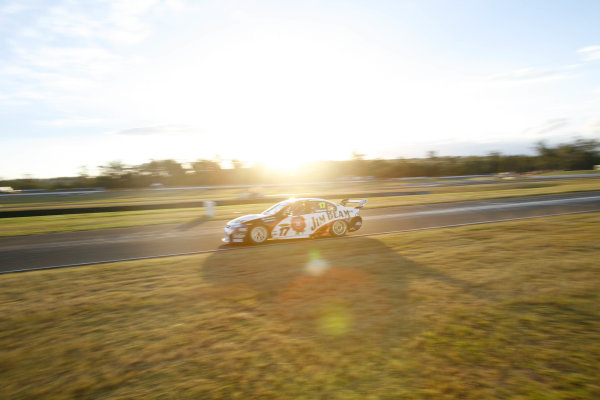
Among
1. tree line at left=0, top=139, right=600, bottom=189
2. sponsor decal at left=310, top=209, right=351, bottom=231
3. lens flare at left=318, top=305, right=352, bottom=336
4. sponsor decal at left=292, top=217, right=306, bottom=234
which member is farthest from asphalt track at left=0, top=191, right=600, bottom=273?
tree line at left=0, top=139, right=600, bottom=189

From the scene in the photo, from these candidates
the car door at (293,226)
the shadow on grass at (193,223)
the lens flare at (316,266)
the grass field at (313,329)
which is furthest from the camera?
the shadow on grass at (193,223)

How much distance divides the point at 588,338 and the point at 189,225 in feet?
43.5

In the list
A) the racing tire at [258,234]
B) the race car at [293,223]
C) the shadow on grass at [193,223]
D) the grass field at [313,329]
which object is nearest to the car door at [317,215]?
the race car at [293,223]

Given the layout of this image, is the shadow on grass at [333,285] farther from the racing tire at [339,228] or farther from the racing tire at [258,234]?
the racing tire at [339,228]

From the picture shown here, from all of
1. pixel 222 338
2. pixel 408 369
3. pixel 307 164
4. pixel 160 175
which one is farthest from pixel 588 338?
pixel 307 164

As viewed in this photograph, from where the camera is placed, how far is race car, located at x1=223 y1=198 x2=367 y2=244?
1018 centimetres

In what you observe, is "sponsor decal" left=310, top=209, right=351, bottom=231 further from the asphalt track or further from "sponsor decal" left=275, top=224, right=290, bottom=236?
the asphalt track

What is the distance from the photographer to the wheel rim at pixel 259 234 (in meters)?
10.2

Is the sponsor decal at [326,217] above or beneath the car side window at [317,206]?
beneath

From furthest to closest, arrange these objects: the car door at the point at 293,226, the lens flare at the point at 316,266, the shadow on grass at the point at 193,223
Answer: the shadow on grass at the point at 193,223, the car door at the point at 293,226, the lens flare at the point at 316,266

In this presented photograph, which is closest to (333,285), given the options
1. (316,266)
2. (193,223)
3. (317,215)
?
(316,266)

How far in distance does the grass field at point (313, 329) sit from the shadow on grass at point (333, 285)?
0.03 m

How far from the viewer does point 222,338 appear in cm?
422

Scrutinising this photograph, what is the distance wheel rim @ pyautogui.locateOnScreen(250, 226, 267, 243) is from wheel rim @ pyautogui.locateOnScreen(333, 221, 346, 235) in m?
2.09
